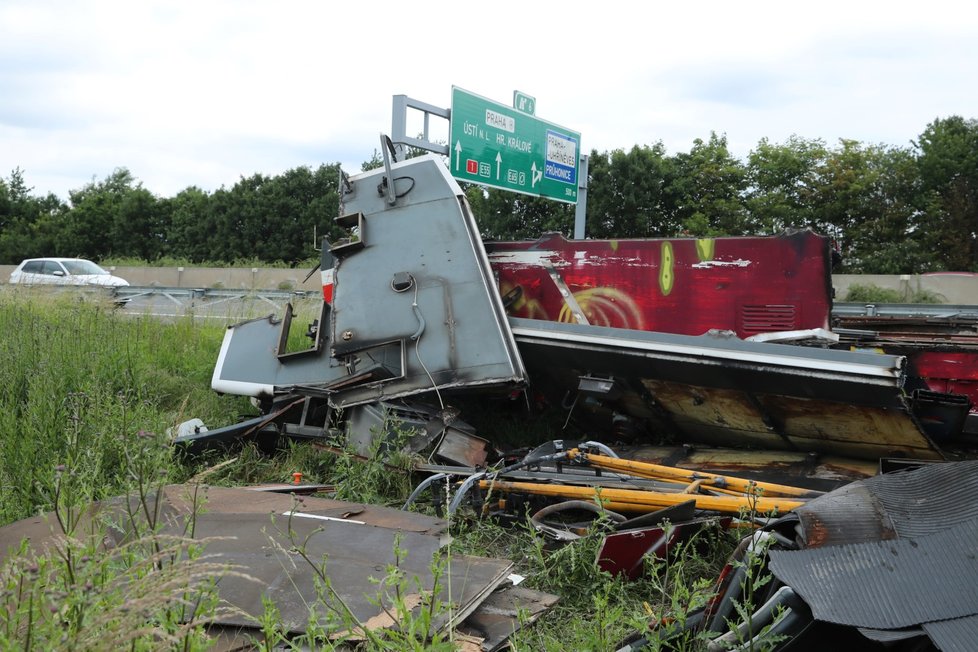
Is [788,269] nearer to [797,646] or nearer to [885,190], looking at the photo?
[797,646]

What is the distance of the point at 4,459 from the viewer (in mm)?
4344

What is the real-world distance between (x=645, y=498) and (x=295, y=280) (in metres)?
21.0

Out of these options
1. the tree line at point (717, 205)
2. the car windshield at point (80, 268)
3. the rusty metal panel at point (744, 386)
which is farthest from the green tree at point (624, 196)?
the rusty metal panel at point (744, 386)

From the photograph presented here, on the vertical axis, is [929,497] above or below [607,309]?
below

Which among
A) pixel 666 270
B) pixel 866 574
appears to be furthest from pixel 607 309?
pixel 866 574

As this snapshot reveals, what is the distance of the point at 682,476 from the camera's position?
3.85m

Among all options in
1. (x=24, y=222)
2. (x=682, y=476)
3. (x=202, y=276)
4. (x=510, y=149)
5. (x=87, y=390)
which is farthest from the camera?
(x=24, y=222)

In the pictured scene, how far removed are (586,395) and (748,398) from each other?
3.39ft

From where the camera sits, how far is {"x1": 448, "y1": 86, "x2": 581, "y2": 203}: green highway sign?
30.5 feet

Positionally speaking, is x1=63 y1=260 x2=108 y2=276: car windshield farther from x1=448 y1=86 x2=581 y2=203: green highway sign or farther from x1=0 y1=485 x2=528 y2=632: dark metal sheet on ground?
x1=0 y1=485 x2=528 y2=632: dark metal sheet on ground

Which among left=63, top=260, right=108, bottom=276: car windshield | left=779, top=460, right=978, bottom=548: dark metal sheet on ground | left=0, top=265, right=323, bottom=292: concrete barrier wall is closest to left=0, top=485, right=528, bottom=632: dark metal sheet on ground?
left=779, top=460, right=978, bottom=548: dark metal sheet on ground

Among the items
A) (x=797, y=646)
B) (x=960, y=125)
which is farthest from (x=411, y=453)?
(x=960, y=125)

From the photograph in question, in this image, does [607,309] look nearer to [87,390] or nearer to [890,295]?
[87,390]

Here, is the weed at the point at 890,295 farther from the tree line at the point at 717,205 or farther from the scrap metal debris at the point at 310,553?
the scrap metal debris at the point at 310,553
